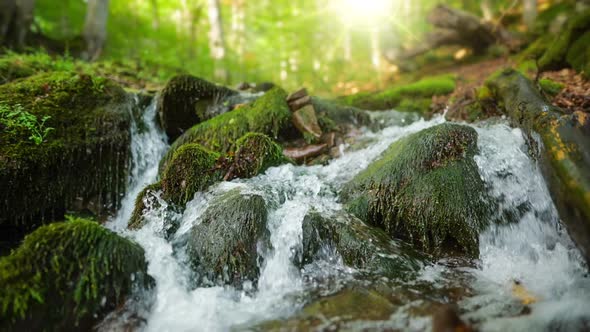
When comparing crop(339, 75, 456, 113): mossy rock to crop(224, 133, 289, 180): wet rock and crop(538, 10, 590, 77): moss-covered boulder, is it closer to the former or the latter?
crop(538, 10, 590, 77): moss-covered boulder

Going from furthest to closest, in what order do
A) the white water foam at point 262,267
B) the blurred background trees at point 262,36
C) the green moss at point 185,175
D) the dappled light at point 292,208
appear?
the blurred background trees at point 262,36
the green moss at point 185,175
the white water foam at point 262,267
the dappled light at point 292,208

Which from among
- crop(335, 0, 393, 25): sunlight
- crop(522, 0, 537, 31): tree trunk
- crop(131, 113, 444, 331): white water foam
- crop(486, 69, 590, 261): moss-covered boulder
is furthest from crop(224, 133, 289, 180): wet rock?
crop(522, 0, 537, 31): tree trunk

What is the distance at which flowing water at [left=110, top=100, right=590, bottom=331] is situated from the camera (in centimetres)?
268

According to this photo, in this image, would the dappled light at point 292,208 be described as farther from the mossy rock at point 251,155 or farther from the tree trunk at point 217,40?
the tree trunk at point 217,40

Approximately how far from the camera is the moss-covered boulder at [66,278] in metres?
2.49

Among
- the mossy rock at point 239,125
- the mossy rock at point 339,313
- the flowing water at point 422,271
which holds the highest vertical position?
the mossy rock at point 239,125

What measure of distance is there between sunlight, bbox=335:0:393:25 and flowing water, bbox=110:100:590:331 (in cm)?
1059

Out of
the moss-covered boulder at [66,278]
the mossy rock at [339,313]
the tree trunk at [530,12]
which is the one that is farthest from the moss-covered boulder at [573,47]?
the moss-covered boulder at [66,278]

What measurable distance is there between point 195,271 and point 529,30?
12.9 m

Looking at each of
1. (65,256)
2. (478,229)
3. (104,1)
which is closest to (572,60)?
(478,229)

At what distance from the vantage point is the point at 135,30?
13945 millimetres

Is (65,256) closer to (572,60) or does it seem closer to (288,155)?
(288,155)

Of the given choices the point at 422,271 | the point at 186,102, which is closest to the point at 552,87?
the point at 422,271

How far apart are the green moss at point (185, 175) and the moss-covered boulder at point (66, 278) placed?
3.70ft
